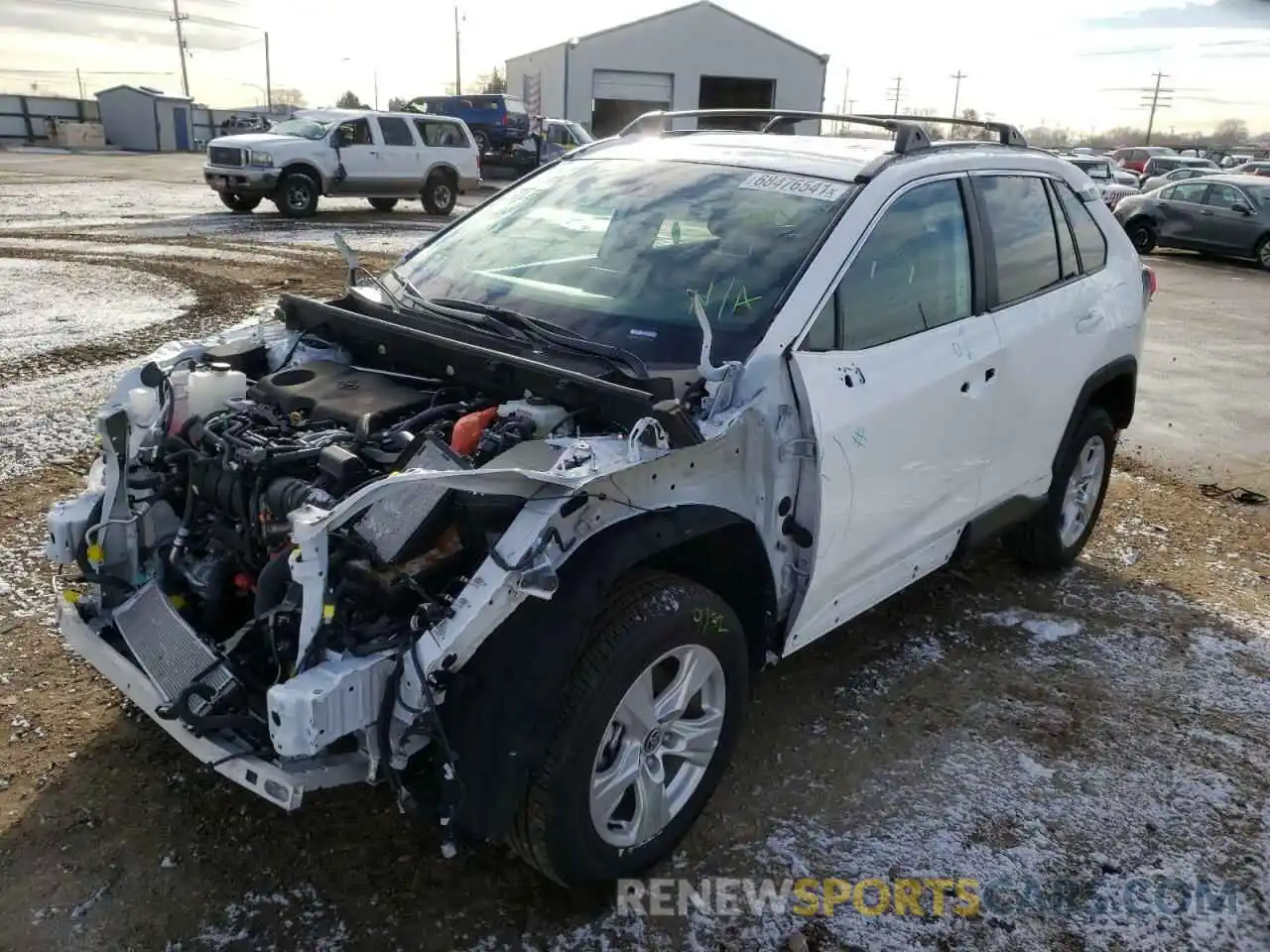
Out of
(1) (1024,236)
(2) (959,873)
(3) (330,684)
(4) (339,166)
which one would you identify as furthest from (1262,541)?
(4) (339,166)

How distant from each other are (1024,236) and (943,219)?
2.10ft

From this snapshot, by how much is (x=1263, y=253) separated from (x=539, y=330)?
19.7 metres

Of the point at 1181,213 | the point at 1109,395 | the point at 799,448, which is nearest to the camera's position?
the point at 799,448

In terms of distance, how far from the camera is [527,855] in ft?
8.19

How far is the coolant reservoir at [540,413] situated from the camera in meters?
2.72

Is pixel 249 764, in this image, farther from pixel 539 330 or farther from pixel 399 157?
pixel 399 157

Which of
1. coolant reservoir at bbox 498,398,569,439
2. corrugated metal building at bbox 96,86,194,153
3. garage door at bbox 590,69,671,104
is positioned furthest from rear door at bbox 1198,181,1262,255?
corrugated metal building at bbox 96,86,194,153

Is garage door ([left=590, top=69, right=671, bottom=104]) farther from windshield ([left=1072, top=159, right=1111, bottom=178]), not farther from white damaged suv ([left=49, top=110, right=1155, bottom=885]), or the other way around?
white damaged suv ([left=49, top=110, right=1155, bottom=885])

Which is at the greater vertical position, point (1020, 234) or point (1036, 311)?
point (1020, 234)

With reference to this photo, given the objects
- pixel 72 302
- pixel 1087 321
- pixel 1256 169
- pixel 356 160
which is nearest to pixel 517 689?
pixel 1087 321

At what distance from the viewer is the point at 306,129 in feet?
59.2

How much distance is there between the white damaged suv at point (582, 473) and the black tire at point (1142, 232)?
58.4 ft

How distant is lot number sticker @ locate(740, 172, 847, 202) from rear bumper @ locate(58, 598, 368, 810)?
89.9 inches

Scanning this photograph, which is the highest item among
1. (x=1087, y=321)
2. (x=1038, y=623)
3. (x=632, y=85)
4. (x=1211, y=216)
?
(x=632, y=85)
